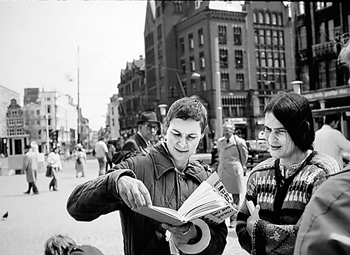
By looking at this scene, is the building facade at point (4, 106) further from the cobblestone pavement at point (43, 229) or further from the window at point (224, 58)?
the window at point (224, 58)

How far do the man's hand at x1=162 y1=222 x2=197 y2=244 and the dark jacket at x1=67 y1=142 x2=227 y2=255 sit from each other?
147 mm

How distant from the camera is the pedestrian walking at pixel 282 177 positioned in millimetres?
1973

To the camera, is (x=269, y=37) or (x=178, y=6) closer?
(x=178, y=6)

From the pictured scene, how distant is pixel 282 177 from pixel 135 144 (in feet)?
11.1

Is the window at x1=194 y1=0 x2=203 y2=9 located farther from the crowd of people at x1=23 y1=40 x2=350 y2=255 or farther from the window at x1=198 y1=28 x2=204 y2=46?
the crowd of people at x1=23 y1=40 x2=350 y2=255

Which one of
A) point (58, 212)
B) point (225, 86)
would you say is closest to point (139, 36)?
point (58, 212)

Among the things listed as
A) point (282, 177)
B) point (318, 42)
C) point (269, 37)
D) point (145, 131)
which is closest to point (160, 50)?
point (269, 37)

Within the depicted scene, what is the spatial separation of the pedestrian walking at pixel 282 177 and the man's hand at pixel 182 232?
0.35 metres

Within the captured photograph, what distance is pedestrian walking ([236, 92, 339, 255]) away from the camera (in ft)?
6.47

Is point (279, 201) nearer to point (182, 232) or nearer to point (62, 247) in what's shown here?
point (182, 232)

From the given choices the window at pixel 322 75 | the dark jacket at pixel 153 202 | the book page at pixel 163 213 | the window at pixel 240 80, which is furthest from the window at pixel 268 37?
the book page at pixel 163 213

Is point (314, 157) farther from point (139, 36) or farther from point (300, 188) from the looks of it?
point (139, 36)

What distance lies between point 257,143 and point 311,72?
7.62 metres

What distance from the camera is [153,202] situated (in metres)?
1.93
